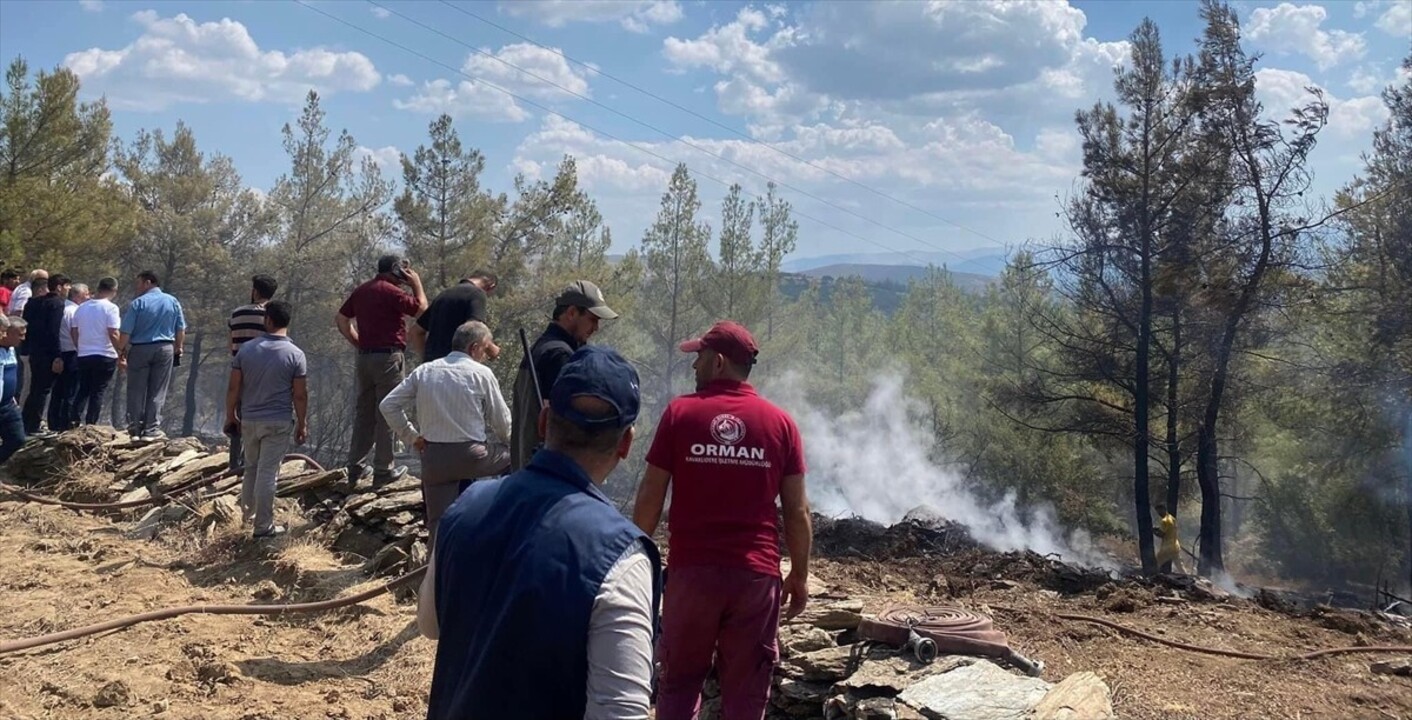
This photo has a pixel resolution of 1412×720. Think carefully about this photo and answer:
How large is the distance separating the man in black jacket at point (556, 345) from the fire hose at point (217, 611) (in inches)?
66.8

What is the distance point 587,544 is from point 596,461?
0.24 meters

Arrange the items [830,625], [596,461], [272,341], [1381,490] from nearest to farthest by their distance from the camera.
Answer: [596,461]
[830,625]
[272,341]
[1381,490]

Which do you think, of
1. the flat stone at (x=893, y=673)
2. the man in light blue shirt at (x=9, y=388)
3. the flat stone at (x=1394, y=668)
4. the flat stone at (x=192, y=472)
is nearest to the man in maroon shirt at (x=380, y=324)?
the flat stone at (x=192, y=472)

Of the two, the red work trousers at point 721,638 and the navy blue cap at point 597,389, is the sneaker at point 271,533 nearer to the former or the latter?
the red work trousers at point 721,638

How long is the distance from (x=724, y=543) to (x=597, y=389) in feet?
4.74

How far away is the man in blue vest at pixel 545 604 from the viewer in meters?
1.62

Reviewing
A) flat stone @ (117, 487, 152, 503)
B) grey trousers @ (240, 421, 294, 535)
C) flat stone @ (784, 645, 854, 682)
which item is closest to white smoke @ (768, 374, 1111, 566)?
flat stone @ (117, 487, 152, 503)

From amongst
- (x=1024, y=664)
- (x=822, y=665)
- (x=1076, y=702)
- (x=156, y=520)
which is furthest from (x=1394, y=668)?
(x=156, y=520)

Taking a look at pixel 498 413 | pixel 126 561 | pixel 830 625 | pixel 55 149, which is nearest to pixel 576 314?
pixel 498 413

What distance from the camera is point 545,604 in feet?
5.29

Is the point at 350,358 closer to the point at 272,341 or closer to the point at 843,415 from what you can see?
the point at 843,415

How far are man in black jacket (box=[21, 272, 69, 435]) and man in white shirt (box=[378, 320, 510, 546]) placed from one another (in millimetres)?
6861

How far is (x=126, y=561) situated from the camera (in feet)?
22.6

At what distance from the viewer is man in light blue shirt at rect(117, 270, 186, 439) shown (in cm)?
937
